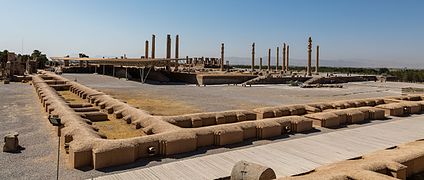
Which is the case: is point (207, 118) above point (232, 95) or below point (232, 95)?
below

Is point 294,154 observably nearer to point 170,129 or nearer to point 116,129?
point 170,129

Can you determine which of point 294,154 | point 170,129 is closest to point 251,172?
point 294,154

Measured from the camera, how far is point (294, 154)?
1105cm

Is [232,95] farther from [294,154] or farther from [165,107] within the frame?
[294,154]

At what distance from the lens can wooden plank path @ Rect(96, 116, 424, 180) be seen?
927 cm

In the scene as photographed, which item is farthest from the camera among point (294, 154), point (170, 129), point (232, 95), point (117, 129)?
point (232, 95)

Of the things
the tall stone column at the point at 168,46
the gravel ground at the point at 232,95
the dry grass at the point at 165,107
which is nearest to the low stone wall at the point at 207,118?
the dry grass at the point at 165,107

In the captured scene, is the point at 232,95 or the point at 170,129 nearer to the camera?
the point at 170,129

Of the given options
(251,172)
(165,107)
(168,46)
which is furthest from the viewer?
(168,46)

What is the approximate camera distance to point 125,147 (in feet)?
33.1

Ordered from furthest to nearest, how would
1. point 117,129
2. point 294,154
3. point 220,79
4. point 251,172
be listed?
point 220,79, point 117,129, point 294,154, point 251,172

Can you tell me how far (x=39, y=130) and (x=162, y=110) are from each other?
24.3ft

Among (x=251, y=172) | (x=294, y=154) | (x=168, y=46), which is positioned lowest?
(x=294, y=154)

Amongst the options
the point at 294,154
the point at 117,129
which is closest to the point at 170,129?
the point at 117,129
